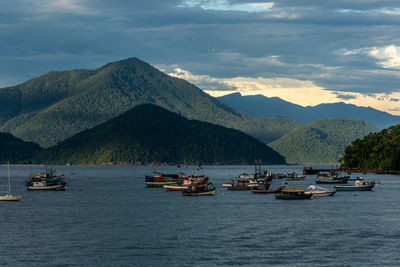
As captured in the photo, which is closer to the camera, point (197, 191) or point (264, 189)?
point (197, 191)

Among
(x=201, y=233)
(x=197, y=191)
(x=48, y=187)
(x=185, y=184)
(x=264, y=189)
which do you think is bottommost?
(x=201, y=233)

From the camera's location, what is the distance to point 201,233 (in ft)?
296

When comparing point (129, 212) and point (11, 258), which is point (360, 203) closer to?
point (129, 212)

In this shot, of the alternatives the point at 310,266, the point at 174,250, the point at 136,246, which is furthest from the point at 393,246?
the point at 136,246

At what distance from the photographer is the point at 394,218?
110125mm

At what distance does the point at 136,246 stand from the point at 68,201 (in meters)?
78.9

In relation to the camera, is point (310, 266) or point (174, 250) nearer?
point (310, 266)

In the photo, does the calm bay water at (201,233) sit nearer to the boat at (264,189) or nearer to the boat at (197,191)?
the boat at (197,191)

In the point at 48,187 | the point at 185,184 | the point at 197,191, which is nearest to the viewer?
the point at 197,191

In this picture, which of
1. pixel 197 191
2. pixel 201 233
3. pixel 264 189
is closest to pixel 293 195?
pixel 197 191

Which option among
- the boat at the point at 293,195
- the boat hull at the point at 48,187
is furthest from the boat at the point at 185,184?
the boat at the point at 293,195

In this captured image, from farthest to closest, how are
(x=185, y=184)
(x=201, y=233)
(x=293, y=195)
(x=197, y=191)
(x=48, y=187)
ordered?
(x=48, y=187), (x=185, y=184), (x=197, y=191), (x=293, y=195), (x=201, y=233)

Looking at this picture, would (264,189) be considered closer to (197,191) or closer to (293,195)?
(197,191)

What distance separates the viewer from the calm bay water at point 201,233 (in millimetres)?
69938
